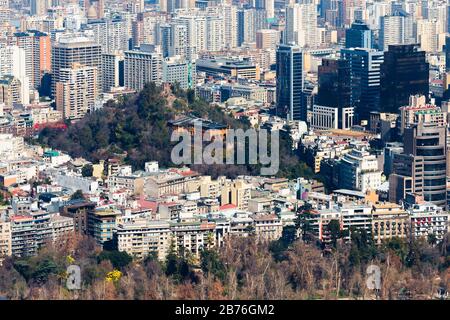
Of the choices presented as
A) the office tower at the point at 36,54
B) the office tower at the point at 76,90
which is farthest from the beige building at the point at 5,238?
the office tower at the point at 36,54

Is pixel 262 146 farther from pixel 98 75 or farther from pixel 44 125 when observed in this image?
pixel 98 75

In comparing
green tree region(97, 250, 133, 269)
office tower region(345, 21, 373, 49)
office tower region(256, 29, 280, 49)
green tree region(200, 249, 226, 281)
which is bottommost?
green tree region(97, 250, 133, 269)

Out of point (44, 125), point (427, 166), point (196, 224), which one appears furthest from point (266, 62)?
point (196, 224)

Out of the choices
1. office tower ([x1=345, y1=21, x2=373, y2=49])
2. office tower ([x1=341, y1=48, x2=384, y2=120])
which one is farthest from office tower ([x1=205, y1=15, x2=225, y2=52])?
office tower ([x1=341, y1=48, x2=384, y2=120])

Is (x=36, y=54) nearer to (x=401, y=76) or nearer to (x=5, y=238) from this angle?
(x=401, y=76)

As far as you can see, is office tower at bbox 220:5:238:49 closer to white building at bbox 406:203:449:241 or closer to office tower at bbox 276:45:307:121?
office tower at bbox 276:45:307:121
